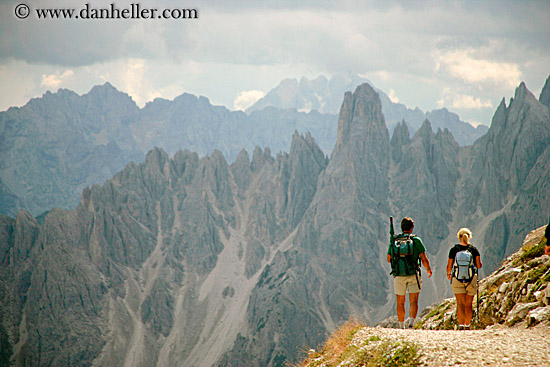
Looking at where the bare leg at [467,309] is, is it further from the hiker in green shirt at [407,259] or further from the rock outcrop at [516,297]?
the hiker in green shirt at [407,259]

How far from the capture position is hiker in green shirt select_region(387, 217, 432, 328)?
1744cm

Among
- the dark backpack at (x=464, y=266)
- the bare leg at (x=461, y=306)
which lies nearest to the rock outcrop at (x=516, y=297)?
the bare leg at (x=461, y=306)

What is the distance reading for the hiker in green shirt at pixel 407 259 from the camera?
17.4 m

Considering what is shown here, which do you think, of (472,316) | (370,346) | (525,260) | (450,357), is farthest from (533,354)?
(525,260)

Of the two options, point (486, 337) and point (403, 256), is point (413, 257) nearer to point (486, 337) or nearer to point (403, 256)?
point (403, 256)

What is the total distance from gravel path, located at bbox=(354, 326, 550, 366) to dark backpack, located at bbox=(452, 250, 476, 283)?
2352 mm

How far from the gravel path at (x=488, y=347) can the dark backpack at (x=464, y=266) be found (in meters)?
2.35

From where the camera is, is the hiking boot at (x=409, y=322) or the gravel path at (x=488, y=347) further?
the hiking boot at (x=409, y=322)

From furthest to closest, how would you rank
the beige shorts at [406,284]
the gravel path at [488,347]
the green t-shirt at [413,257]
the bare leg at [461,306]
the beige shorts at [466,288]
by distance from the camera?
the bare leg at [461,306]
the beige shorts at [406,284]
the beige shorts at [466,288]
the green t-shirt at [413,257]
the gravel path at [488,347]

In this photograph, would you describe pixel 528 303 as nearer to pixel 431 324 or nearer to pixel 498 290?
pixel 498 290

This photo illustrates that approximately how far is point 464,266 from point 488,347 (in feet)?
13.8

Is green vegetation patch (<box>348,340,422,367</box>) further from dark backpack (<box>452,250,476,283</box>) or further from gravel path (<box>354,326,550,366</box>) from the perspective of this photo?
dark backpack (<box>452,250,476,283</box>)

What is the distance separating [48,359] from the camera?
198 meters

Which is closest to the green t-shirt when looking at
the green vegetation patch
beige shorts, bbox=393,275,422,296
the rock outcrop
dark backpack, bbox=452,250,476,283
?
beige shorts, bbox=393,275,422,296
